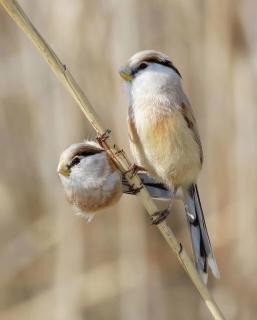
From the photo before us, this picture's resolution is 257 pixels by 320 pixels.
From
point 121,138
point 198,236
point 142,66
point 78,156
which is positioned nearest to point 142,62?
point 142,66

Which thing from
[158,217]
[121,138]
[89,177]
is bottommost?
[121,138]

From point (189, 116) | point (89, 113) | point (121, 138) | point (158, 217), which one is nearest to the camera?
point (89, 113)

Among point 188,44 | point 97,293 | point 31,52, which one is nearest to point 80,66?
point 31,52

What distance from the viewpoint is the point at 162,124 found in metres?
1.35

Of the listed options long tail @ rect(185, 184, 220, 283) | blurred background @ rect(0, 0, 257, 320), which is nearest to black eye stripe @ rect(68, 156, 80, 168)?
long tail @ rect(185, 184, 220, 283)

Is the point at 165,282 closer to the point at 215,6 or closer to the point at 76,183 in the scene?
the point at 215,6

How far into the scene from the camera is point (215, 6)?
75.4 inches

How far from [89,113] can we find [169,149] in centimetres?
31

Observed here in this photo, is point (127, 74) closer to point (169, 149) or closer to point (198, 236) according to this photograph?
point (169, 149)

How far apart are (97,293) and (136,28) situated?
0.86 m

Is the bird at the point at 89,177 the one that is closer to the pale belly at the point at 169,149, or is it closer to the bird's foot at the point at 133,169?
the bird's foot at the point at 133,169

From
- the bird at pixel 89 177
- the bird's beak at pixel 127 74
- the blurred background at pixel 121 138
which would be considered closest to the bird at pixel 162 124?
the bird's beak at pixel 127 74

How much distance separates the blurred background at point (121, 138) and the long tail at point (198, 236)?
49 centimetres

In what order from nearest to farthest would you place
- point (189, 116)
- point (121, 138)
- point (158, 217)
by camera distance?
1. point (158, 217)
2. point (189, 116)
3. point (121, 138)
